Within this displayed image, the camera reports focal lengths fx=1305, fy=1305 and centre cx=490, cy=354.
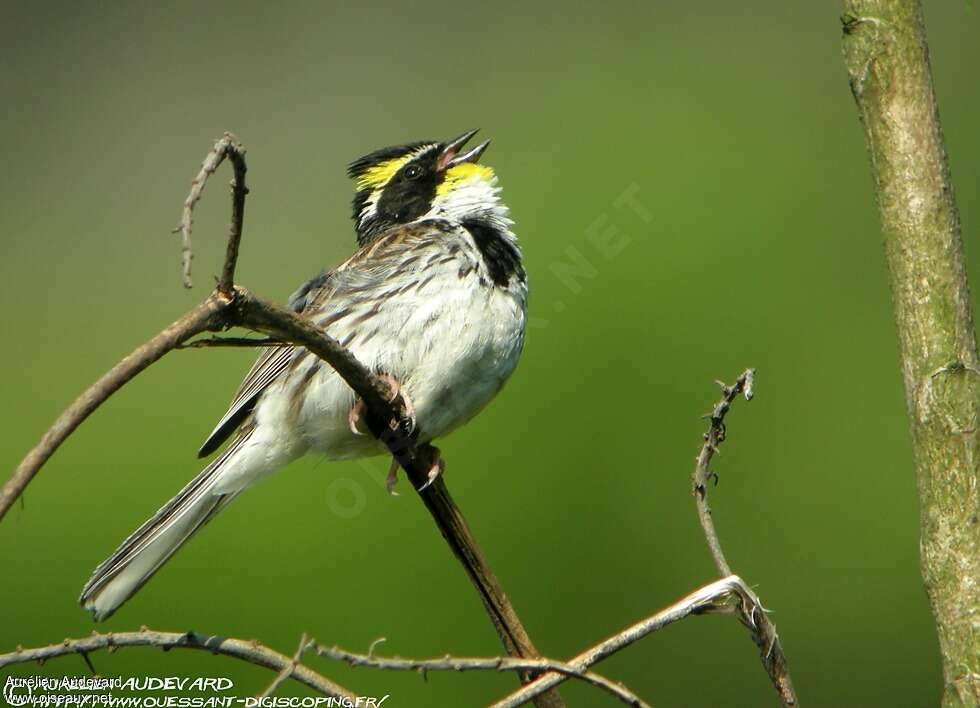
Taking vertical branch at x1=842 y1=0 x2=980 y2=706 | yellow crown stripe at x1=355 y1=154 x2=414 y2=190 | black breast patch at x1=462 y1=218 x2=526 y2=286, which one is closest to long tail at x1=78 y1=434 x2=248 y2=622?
black breast patch at x1=462 y1=218 x2=526 y2=286

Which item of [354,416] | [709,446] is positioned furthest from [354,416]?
[709,446]

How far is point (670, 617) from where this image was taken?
1.37m

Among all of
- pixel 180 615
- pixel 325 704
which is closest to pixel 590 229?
pixel 180 615

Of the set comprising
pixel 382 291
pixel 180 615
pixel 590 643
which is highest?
pixel 382 291

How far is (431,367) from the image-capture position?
284cm

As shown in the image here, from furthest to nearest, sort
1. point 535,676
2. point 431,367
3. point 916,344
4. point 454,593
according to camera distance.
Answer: point 454,593, point 431,367, point 535,676, point 916,344

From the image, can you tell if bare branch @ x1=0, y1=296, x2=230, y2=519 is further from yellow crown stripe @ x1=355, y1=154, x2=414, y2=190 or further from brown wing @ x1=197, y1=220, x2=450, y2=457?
yellow crown stripe @ x1=355, y1=154, x2=414, y2=190

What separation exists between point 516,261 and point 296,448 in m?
0.68

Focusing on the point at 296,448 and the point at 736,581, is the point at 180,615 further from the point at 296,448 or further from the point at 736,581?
the point at 736,581

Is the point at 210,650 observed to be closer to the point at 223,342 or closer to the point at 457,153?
the point at 223,342

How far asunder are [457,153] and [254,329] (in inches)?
87.7

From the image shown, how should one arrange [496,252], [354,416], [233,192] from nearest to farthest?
1. [233,192]
2. [354,416]
3. [496,252]

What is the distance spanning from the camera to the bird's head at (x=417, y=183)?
338 cm

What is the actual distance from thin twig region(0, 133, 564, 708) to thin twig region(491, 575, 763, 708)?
0.24 feet
